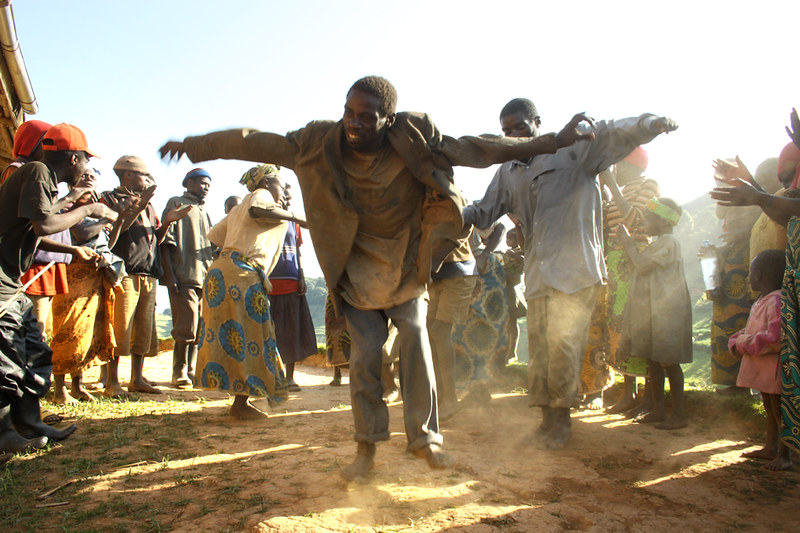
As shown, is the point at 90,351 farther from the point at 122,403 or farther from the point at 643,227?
the point at 643,227

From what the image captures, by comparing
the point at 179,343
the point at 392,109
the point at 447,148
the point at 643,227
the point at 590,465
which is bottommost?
the point at 590,465

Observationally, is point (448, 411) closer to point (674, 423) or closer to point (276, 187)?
point (674, 423)

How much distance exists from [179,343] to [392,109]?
4.80 m

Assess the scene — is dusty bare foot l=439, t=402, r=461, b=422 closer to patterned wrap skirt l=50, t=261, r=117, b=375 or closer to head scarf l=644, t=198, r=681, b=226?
head scarf l=644, t=198, r=681, b=226

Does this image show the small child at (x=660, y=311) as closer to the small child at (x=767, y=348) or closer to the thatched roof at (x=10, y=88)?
the small child at (x=767, y=348)

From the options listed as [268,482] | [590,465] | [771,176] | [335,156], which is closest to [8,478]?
[268,482]

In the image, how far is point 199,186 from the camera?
270 inches

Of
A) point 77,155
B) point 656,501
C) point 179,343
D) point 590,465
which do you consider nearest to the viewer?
point 656,501

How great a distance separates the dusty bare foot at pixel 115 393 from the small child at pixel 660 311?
4788mm

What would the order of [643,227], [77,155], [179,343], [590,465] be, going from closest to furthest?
[590,465] < [77,155] < [643,227] < [179,343]

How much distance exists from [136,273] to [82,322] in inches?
35.8

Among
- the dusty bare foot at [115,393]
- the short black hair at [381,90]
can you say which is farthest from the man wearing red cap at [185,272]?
the short black hair at [381,90]

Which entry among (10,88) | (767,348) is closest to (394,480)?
(767,348)

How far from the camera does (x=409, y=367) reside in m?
3.07
